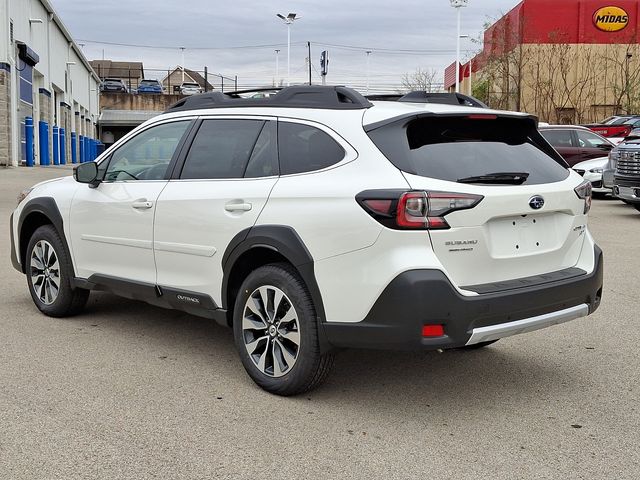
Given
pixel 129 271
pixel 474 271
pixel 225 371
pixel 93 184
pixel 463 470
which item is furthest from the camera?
pixel 93 184

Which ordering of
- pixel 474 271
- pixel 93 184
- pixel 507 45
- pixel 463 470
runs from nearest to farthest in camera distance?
pixel 463 470 < pixel 474 271 < pixel 93 184 < pixel 507 45

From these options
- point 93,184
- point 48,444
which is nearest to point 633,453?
point 48,444

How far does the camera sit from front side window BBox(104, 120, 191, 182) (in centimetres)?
529

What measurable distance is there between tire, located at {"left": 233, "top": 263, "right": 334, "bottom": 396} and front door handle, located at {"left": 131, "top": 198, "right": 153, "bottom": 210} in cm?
110

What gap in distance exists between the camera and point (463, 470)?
134 inches

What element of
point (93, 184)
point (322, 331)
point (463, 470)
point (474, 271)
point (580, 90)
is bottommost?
point (463, 470)

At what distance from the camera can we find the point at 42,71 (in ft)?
127

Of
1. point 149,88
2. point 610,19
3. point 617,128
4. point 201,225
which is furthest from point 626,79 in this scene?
point 149,88

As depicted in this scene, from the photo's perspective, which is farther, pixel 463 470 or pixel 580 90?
pixel 580 90

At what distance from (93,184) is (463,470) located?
3.64 meters

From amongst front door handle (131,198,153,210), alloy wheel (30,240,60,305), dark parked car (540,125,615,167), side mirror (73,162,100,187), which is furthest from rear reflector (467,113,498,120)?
dark parked car (540,125,615,167)

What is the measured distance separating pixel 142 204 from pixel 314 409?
1990 mm

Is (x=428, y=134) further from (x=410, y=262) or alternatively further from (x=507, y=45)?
(x=507, y=45)

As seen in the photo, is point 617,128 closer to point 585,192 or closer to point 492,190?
point 585,192
